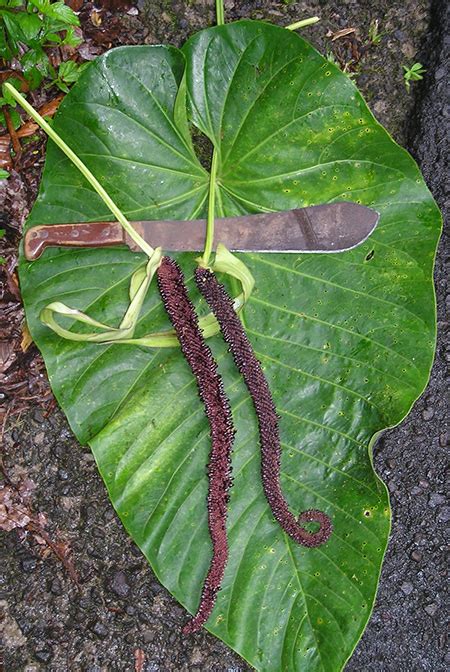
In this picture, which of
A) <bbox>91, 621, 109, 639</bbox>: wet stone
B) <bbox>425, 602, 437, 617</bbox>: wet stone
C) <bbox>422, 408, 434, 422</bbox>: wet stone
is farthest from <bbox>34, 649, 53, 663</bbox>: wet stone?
<bbox>422, 408, 434, 422</bbox>: wet stone

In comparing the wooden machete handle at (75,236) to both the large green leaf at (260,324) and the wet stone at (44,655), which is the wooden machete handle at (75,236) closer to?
the large green leaf at (260,324)

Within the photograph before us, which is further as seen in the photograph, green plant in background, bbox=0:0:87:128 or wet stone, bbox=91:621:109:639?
wet stone, bbox=91:621:109:639

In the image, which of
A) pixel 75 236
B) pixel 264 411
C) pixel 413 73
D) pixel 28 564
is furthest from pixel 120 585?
pixel 413 73

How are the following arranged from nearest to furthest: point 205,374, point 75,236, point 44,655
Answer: point 205,374
point 75,236
point 44,655

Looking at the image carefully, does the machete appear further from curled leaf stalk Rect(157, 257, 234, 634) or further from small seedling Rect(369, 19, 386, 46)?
small seedling Rect(369, 19, 386, 46)

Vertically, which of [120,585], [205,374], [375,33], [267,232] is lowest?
[120,585]

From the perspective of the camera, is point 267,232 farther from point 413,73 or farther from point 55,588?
point 55,588

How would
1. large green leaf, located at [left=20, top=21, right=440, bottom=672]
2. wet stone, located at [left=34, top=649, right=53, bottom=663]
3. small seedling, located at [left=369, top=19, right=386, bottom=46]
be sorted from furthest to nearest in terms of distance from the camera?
1. small seedling, located at [left=369, top=19, right=386, bottom=46]
2. wet stone, located at [left=34, top=649, right=53, bottom=663]
3. large green leaf, located at [left=20, top=21, right=440, bottom=672]
